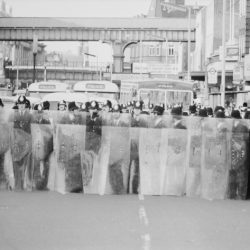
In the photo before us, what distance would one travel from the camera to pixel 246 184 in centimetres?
1414

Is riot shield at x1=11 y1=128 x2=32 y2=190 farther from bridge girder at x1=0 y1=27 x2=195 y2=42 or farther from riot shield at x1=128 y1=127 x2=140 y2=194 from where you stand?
bridge girder at x1=0 y1=27 x2=195 y2=42

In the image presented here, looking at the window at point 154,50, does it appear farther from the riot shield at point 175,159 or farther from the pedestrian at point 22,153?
the riot shield at point 175,159

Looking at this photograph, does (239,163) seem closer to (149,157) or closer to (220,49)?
(149,157)

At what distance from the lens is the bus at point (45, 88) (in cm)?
4181

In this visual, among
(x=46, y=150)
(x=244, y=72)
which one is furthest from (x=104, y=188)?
(x=244, y=72)

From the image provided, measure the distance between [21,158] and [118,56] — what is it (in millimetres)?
97818

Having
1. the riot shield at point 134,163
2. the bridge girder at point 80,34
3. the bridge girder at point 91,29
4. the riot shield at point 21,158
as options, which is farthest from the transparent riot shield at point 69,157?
the bridge girder at point 91,29

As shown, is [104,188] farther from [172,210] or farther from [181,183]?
[172,210]

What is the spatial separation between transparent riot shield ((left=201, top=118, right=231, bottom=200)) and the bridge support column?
92751 millimetres

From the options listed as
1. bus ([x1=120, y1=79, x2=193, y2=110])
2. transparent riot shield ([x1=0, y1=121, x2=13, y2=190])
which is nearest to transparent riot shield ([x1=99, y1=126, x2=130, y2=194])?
transparent riot shield ([x1=0, y1=121, x2=13, y2=190])

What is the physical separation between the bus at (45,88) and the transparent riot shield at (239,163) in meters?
27.9

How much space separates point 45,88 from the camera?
4228 centimetres

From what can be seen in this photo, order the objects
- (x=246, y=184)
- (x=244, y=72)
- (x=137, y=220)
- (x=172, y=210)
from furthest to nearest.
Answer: (x=244, y=72) < (x=246, y=184) < (x=172, y=210) < (x=137, y=220)

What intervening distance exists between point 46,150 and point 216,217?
4462 mm
